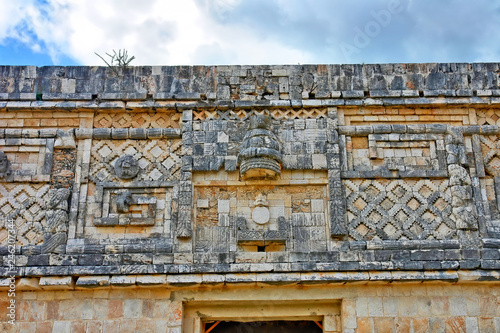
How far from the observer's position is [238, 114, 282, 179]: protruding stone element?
7715 millimetres

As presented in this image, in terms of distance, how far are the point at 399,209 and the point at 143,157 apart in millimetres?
3646

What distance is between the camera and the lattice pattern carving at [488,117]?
8.41 metres

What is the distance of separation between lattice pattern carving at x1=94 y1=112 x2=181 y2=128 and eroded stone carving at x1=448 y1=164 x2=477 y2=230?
157 inches

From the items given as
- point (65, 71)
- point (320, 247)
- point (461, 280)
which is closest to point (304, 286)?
point (320, 247)

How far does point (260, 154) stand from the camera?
7.70 metres

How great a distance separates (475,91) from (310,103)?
243 centimetres

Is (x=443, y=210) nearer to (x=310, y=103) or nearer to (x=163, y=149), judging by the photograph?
(x=310, y=103)

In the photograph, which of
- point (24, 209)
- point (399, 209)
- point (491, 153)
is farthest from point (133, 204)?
point (491, 153)

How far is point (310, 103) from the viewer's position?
330 inches

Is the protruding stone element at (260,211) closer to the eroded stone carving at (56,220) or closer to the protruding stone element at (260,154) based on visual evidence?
the protruding stone element at (260,154)

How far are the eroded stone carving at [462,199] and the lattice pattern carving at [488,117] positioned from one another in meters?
0.93

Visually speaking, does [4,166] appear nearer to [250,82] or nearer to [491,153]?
[250,82]

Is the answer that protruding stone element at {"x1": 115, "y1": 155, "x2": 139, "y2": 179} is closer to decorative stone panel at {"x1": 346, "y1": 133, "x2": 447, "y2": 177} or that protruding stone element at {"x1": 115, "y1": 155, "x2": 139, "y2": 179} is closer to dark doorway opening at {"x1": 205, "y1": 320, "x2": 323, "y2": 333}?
dark doorway opening at {"x1": 205, "y1": 320, "x2": 323, "y2": 333}

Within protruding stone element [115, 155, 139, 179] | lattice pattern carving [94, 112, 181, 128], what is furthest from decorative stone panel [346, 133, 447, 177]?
protruding stone element [115, 155, 139, 179]
